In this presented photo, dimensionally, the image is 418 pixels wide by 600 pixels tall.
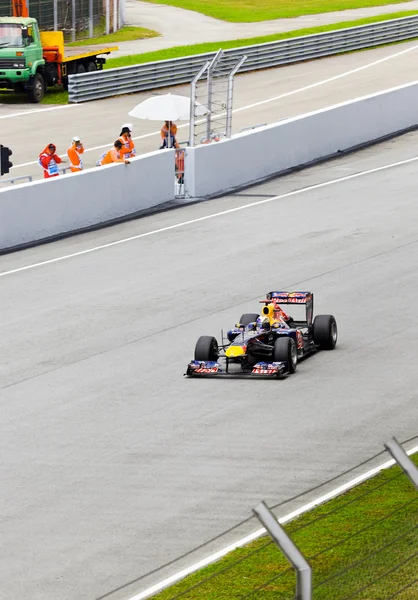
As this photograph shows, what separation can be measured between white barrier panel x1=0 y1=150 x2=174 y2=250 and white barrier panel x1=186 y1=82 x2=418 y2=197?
3.88 ft

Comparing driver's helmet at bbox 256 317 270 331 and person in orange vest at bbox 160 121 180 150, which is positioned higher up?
driver's helmet at bbox 256 317 270 331

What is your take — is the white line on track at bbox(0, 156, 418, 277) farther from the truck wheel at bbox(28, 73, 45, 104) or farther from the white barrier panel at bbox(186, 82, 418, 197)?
the truck wheel at bbox(28, 73, 45, 104)

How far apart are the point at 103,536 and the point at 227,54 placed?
134 ft

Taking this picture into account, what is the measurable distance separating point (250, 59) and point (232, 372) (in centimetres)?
3638

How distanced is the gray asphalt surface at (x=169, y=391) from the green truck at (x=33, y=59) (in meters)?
17.0

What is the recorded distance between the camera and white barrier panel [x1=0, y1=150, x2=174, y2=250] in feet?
80.3

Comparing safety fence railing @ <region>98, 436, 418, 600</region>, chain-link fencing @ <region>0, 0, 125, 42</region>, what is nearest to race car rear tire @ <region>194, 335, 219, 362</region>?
safety fence railing @ <region>98, 436, 418, 600</region>

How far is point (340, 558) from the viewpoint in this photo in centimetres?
886

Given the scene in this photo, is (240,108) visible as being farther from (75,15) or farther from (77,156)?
(75,15)

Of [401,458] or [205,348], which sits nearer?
[401,458]

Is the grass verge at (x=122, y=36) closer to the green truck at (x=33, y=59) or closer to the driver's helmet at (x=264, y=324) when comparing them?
the green truck at (x=33, y=59)

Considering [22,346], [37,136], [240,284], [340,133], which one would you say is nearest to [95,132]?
[37,136]

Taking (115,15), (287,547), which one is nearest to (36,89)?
(115,15)

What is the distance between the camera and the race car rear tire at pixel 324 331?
16.2 metres
